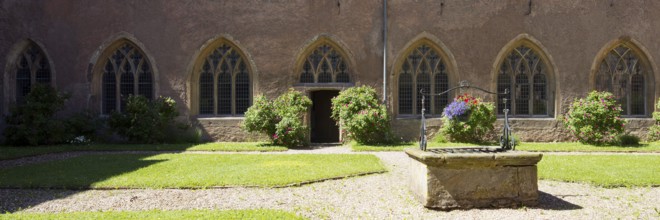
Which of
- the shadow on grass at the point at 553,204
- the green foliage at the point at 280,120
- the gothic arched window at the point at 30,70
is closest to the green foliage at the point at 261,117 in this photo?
the green foliage at the point at 280,120

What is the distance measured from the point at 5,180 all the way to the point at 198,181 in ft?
10.7

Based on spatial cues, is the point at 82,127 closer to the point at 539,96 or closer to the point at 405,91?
the point at 405,91

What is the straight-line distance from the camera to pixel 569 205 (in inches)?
217

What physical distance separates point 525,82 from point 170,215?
12.7 metres

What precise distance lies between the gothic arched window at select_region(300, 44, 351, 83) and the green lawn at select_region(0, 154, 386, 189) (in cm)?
417

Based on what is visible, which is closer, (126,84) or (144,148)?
(144,148)

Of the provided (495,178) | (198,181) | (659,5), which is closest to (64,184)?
(198,181)

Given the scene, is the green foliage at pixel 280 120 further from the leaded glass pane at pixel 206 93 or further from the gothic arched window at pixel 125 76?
the gothic arched window at pixel 125 76

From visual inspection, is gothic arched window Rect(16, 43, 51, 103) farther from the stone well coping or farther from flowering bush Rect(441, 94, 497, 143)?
the stone well coping

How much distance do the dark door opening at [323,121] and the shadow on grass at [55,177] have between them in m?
6.50

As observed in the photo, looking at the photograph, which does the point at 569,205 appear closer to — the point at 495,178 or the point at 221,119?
the point at 495,178

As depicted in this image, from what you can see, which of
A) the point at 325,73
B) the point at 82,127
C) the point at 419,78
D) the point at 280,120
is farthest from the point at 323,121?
the point at 82,127

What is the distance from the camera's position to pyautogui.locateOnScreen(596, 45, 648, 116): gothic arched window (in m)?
14.3

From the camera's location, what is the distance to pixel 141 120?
43.3 ft
